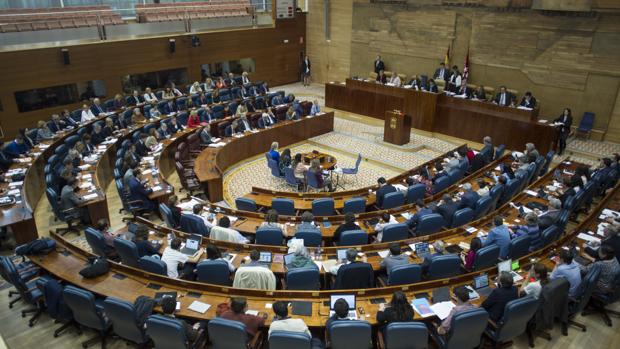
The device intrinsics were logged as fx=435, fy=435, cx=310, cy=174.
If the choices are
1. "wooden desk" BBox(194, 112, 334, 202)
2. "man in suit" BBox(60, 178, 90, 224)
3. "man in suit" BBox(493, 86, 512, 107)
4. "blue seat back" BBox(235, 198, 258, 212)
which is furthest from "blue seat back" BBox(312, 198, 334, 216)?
"man in suit" BBox(493, 86, 512, 107)

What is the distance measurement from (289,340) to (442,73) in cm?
1618

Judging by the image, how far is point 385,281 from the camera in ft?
23.4

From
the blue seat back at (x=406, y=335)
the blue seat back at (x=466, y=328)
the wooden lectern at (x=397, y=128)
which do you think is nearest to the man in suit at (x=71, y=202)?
the blue seat back at (x=406, y=335)

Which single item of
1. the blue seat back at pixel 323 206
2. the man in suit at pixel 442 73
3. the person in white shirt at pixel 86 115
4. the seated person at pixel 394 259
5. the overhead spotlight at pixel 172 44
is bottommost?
the blue seat back at pixel 323 206

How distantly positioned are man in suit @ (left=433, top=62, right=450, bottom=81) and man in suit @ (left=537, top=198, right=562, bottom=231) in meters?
11.0

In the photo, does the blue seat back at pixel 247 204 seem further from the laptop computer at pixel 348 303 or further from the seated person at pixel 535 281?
the seated person at pixel 535 281

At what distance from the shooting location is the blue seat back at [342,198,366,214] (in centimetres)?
941

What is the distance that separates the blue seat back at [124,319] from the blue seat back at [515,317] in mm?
4851

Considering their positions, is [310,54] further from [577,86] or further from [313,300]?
[313,300]

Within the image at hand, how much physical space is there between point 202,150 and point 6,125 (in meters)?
7.85

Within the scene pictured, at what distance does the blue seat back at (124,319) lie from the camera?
576 centimetres

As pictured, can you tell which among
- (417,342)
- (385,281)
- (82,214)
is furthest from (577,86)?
(82,214)

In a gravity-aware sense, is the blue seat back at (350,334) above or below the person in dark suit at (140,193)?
above

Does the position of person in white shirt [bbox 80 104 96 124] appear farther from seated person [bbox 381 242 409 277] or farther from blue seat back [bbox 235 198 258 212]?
seated person [bbox 381 242 409 277]
